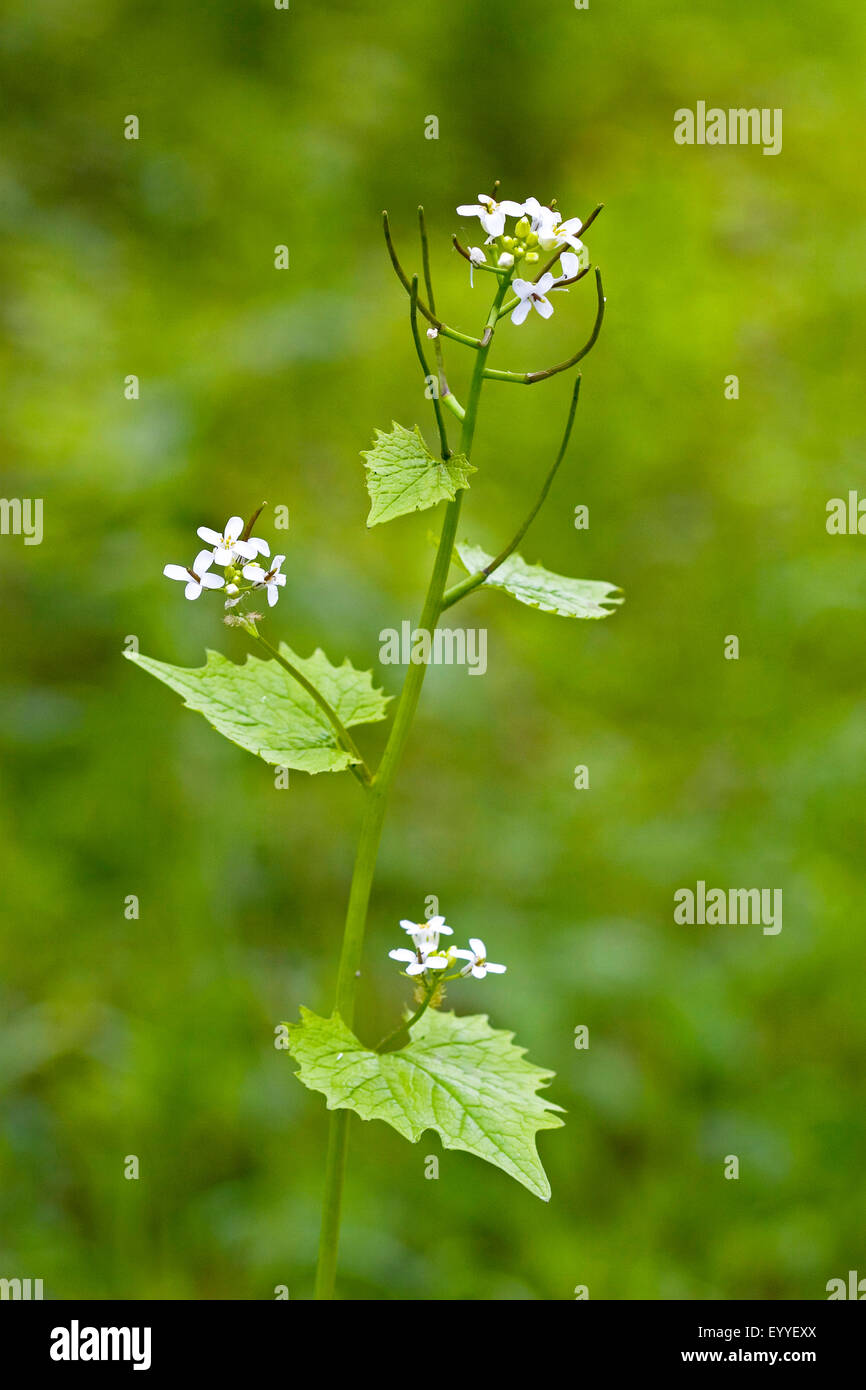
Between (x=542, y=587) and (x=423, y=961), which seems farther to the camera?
(x=542, y=587)

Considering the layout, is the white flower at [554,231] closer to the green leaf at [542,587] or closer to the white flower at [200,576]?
the green leaf at [542,587]

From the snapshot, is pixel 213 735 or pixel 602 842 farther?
pixel 602 842

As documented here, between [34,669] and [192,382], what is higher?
[192,382]

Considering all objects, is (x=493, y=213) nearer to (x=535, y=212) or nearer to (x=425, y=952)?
(x=535, y=212)

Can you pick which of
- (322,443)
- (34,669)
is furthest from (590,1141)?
(322,443)

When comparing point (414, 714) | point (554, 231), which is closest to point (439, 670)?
point (414, 714)

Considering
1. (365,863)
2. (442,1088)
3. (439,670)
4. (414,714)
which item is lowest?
(442,1088)
